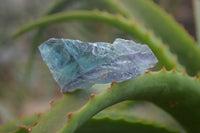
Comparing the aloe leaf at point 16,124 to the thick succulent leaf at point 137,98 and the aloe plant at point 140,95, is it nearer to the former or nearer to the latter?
the aloe plant at point 140,95

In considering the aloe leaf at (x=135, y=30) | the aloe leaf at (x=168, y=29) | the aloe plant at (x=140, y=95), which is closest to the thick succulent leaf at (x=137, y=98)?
the aloe plant at (x=140, y=95)

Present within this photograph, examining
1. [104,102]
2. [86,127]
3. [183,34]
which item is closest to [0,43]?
[183,34]

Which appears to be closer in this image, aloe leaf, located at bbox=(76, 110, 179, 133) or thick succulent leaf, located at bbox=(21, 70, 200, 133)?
thick succulent leaf, located at bbox=(21, 70, 200, 133)

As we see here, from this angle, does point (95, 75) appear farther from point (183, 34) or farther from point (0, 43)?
point (0, 43)

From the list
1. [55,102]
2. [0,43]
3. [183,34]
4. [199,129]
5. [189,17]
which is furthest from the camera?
[189,17]

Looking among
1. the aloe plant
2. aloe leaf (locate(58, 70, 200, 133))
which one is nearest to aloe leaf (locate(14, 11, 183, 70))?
the aloe plant

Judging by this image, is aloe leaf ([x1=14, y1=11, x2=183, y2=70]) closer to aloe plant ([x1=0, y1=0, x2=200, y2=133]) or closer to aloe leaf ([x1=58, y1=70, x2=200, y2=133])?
aloe plant ([x1=0, y1=0, x2=200, y2=133])
